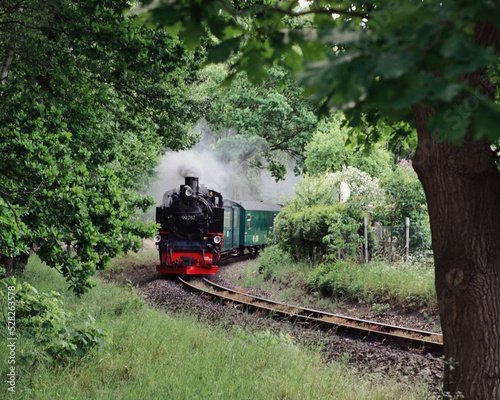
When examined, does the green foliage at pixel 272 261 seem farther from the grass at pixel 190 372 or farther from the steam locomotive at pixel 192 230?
the grass at pixel 190 372

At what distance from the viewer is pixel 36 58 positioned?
8375 millimetres

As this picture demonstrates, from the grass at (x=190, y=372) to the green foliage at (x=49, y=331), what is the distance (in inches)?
4.1

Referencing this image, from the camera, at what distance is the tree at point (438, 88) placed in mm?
1720

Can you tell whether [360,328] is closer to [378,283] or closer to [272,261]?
[378,283]

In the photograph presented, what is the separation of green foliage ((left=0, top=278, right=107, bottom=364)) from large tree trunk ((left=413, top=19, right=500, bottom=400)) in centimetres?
395

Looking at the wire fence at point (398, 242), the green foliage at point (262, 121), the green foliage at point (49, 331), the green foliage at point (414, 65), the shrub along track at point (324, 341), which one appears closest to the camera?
the green foliage at point (414, 65)

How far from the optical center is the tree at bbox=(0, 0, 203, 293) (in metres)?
6.47

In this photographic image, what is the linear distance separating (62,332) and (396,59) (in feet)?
19.2

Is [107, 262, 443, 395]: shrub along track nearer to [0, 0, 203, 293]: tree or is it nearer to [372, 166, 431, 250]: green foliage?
[0, 0, 203, 293]: tree

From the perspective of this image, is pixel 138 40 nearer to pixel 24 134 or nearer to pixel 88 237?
pixel 24 134

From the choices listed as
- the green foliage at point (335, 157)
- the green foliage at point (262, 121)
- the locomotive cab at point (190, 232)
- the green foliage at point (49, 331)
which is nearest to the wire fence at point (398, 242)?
the locomotive cab at point (190, 232)

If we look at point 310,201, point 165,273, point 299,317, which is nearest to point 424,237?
point 299,317

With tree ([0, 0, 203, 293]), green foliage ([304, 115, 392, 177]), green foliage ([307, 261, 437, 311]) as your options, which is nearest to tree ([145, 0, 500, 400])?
tree ([0, 0, 203, 293])

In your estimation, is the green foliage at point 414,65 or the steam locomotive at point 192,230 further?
the steam locomotive at point 192,230
